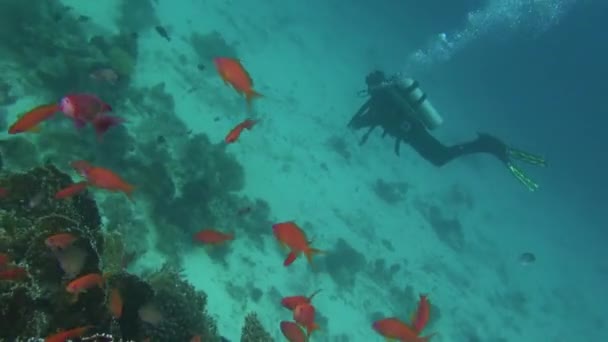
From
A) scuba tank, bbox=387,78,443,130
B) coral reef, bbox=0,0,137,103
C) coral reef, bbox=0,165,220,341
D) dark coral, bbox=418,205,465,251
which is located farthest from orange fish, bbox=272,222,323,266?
dark coral, bbox=418,205,465,251

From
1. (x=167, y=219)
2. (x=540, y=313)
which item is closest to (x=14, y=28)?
(x=167, y=219)

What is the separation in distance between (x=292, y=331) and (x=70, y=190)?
9.37ft

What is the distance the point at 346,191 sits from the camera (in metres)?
21.0

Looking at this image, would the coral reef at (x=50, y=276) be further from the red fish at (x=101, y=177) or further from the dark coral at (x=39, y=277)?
the red fish at (x=101, y=177)

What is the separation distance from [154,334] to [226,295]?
7.34 meters

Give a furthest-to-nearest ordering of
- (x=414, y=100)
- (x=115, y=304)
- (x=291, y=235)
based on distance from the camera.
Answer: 1. (x=414, y=100)
2. (x=291, y=235)
3. (x=115, y=304)

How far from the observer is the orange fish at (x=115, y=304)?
3893 mm

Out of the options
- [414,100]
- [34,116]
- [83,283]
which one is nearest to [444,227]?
[414,100]

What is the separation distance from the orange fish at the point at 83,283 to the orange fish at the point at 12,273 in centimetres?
33

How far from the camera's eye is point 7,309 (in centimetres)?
337

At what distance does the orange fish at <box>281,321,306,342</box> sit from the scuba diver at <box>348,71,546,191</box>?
909 cm

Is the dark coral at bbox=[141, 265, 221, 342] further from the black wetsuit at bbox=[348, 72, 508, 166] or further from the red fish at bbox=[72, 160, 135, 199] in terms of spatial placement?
the black wetsuit at bbox=[348, 72, 508, 166]

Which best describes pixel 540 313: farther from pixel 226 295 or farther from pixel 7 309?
pixel 7 309

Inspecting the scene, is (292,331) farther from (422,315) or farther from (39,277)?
(39,277)
